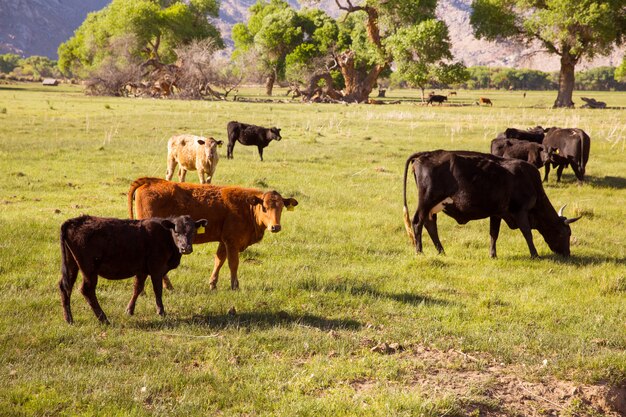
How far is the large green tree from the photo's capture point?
2977 inches

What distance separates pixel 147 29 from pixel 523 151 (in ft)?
224

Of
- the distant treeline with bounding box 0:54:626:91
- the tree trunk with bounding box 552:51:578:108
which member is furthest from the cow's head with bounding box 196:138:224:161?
the distant treeline with bounding box 0:54:626:91

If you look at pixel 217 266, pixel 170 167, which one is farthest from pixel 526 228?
pixel 170 167

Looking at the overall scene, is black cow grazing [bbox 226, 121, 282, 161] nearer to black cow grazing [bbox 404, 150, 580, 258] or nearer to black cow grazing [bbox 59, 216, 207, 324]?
black cow grazing [bbox 404, 150, 580, 258]

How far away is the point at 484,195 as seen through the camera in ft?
33.7

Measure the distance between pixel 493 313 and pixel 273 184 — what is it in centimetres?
908

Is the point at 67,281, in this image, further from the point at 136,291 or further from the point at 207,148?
the point at 207,148

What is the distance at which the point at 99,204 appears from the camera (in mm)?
13109

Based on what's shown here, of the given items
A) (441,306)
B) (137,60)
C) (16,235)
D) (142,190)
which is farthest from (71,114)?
(137,60)

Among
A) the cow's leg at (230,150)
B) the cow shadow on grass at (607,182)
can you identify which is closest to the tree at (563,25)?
the cow shadow on grass at (607,182)

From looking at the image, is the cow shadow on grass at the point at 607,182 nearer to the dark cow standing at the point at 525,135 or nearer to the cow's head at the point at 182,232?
the dark cow standing at the point at 525,135

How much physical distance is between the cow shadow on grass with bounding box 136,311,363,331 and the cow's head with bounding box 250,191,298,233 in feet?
3.86

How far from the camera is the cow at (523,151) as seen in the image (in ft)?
55.3

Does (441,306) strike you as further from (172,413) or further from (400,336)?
(172,413)
